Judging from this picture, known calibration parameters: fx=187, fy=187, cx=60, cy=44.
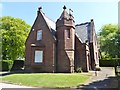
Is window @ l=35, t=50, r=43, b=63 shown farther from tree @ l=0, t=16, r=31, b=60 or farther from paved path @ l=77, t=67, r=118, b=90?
tree @ l=0, t=16, r=31, b=60

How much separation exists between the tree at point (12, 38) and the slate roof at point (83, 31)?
17.5 m

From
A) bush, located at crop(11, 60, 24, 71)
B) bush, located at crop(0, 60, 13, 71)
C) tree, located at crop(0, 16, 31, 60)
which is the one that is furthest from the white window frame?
tree, located at crop(0, 16, 31, 60)

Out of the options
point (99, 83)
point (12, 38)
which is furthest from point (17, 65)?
point (99, 83)

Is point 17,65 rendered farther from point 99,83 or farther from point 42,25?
point 99,83

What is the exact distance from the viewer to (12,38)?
47938 mm

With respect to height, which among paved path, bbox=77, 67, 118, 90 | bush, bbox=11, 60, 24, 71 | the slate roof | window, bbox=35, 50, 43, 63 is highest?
the slate roof

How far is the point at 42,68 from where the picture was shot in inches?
1253

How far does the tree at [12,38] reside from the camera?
47.6m

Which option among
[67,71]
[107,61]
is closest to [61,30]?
[67,71]

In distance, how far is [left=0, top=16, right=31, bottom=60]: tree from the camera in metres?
47.6

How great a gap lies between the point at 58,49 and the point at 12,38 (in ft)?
66.7

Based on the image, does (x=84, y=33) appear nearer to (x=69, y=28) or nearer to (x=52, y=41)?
(x=69, y=28)

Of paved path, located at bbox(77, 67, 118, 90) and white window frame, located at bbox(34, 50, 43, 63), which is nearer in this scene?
paved path, located at bbox(77, 67, 118, 90)

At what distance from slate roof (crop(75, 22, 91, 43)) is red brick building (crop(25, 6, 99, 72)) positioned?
1.22 metres
